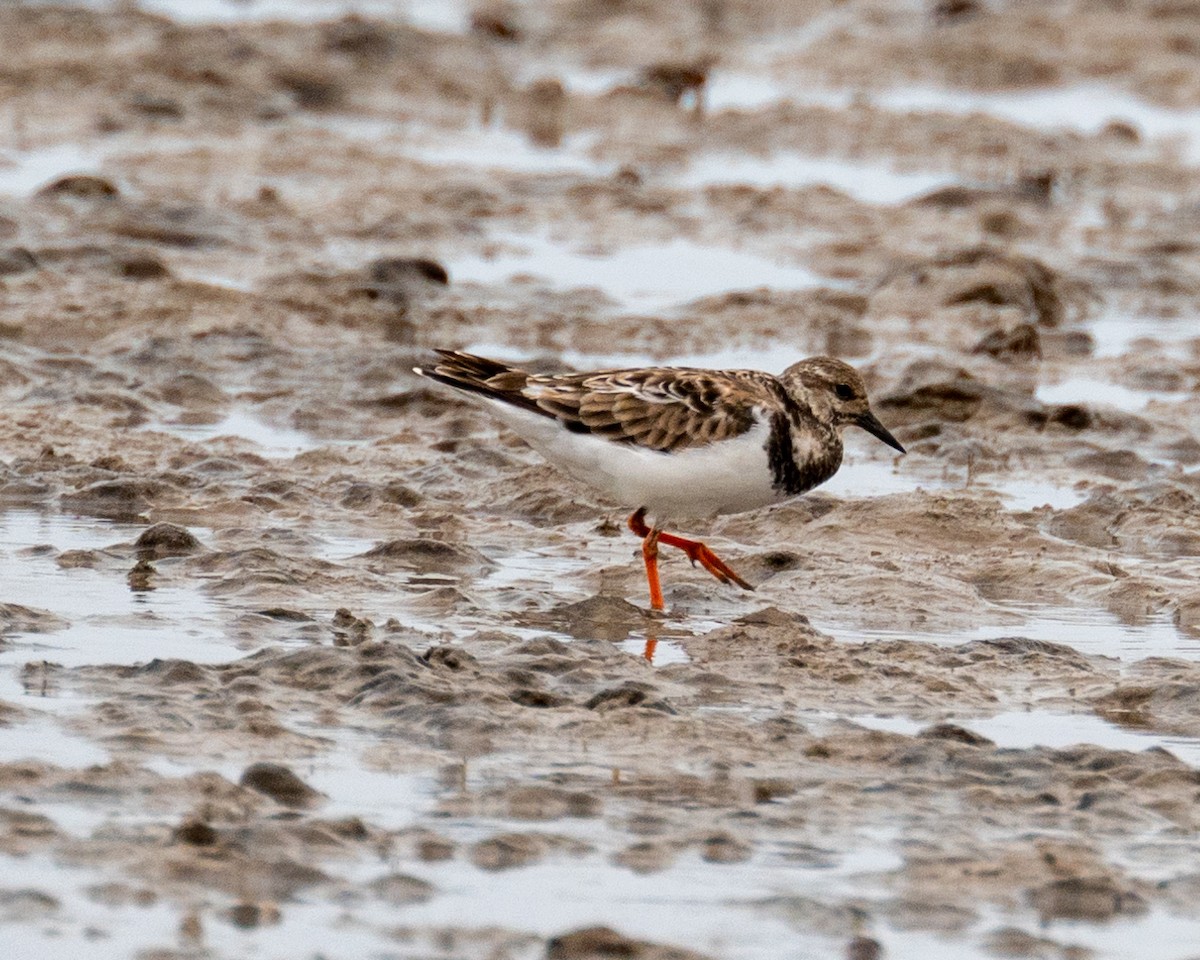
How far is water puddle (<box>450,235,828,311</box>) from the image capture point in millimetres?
13953

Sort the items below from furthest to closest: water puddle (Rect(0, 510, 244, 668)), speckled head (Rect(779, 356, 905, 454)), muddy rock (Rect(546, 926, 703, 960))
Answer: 1. speckled head (Rect(779, 356, 905, 454))
2. water puddle (Rect(0, 510, 244, 668))
3. muddy rock (Rect(546, 926, 703, 960))

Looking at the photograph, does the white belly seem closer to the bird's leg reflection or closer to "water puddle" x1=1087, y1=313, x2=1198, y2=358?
the bird's leg reflection

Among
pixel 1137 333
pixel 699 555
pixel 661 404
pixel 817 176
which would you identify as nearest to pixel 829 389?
pixel 661 404

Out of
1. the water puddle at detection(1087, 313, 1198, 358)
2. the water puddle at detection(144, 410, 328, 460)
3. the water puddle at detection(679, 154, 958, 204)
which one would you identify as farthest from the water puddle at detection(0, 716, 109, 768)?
the water puddle at detection(679, 154, 958, 204)

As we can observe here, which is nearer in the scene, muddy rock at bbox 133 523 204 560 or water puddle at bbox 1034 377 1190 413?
muddy rock at bbox 133 523 204 560

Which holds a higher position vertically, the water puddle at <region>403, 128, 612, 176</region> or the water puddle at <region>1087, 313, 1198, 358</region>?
the water puddle at <region>403, 128, 612, 176</region>

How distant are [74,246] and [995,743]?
28.2 feet

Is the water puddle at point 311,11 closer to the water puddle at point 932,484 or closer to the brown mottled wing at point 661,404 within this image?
the water puddle at point 932,484

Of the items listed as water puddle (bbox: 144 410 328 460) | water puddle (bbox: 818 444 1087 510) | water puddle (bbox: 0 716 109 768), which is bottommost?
water puddle (bbox: 0 716 109 768)

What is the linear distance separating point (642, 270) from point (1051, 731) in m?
8.49

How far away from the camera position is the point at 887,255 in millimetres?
15383

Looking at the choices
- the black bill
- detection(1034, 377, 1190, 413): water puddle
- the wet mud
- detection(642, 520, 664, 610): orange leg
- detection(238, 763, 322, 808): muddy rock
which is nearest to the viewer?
the wet mud

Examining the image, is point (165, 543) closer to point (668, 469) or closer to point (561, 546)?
point (561, 546)

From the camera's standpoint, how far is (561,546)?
8.94 m
